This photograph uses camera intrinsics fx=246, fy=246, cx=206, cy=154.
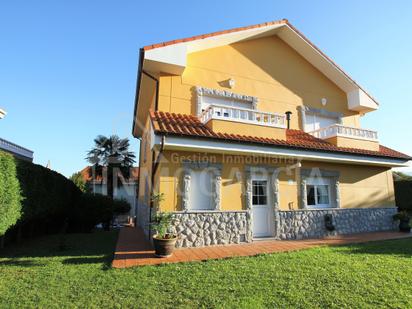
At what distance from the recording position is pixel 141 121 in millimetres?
17141

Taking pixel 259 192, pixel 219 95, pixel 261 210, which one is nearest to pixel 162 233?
pixel 261 210

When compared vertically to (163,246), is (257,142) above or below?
above

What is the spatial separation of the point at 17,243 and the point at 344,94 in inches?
733

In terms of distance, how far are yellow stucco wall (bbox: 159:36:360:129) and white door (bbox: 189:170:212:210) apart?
298 cm

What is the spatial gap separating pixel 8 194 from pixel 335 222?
12.8 metres

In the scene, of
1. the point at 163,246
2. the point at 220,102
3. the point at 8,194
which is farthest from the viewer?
the point at 220,102

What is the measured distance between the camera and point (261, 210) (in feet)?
33.8

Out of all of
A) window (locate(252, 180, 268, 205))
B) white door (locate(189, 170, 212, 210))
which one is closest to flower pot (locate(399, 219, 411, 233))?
window (locate(252, 180, 268, 205))

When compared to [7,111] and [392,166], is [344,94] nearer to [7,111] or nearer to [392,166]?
[392,166]

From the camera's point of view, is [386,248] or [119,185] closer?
[386,248]

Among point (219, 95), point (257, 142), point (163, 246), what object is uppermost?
point (219, 95)

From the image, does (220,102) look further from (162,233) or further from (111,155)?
(111,155)

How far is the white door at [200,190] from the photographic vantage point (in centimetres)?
921

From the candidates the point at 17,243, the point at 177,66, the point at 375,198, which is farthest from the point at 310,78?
the point at 17,243
